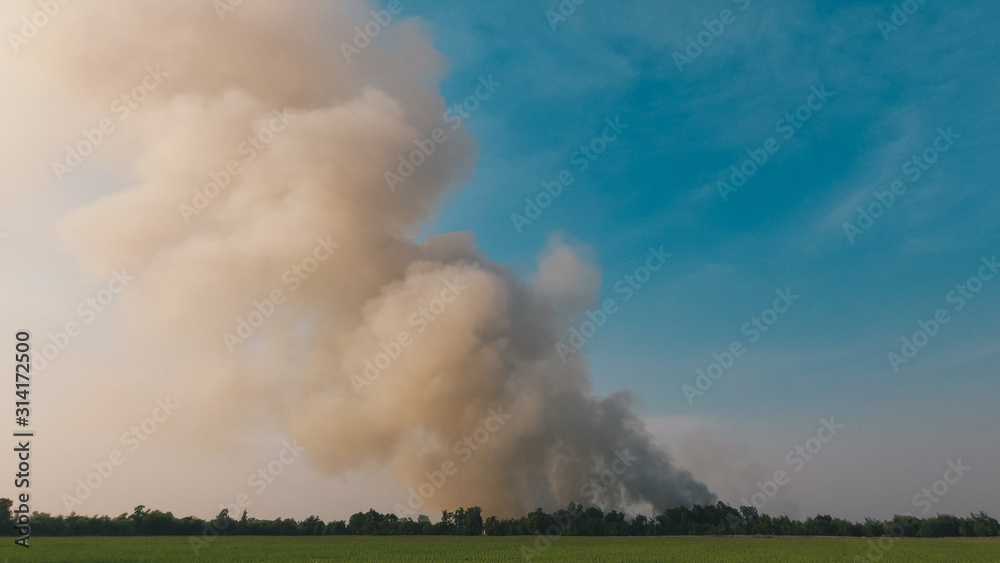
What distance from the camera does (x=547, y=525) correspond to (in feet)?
275

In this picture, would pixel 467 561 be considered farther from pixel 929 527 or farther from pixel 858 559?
pixel 929 527

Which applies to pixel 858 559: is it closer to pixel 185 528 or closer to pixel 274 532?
pixel 274 532

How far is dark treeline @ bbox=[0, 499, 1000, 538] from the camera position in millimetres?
82312

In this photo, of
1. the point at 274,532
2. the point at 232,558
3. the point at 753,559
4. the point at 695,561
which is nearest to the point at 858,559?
the point at 753,559

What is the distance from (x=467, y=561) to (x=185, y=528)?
246ft

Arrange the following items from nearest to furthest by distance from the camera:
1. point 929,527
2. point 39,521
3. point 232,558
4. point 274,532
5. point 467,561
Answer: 1. point 467,561
2. point 232,558
3. point 39,521
4. point 274,532
5. point 929,527

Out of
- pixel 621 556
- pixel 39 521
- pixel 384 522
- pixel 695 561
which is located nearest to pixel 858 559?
pixel 695 561

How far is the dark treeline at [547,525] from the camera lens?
8231cm

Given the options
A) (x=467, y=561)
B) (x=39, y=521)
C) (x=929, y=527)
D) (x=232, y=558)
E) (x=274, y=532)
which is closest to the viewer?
(x=467, y=561)

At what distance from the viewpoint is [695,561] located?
114 ft

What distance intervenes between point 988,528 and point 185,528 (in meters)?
136

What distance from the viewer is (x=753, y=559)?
37844mm

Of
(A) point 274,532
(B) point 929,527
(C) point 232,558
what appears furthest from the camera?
(B) point 929,527

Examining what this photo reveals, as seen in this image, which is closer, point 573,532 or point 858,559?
point 858,559
